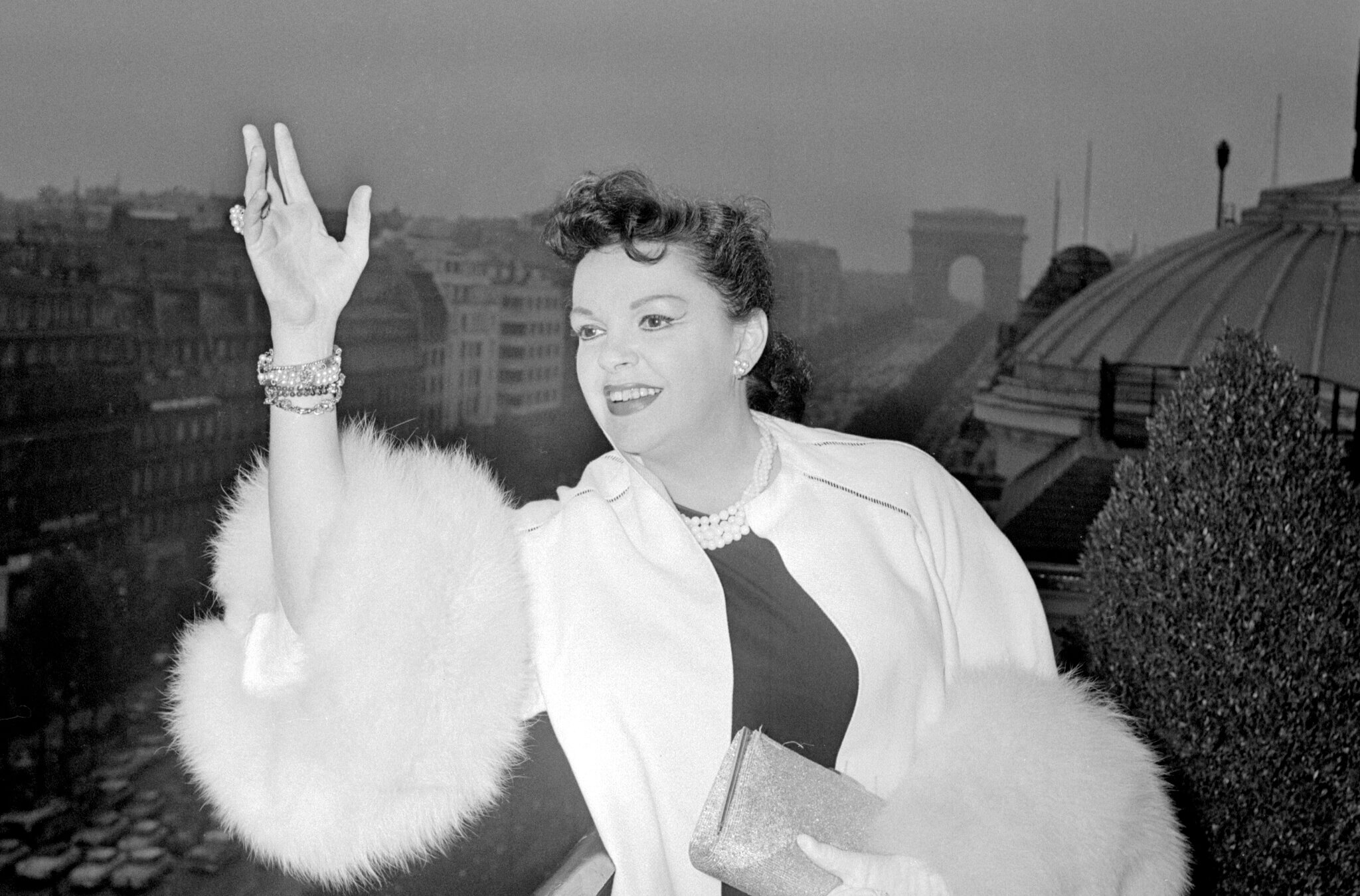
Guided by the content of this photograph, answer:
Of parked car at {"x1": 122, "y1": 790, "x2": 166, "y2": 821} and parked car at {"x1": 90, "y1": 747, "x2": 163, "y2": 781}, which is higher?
parked car at {"x1": 90, "y1": 747, "x2": 163, "y2": 781}

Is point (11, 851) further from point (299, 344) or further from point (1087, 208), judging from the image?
point (1087, 208)

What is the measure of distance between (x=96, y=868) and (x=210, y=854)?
270mm

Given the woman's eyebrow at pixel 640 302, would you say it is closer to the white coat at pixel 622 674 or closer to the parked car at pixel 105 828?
the white coat at pixel 622 674

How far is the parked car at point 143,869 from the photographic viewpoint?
3.10 meters

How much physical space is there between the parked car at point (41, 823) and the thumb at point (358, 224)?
2.27 m

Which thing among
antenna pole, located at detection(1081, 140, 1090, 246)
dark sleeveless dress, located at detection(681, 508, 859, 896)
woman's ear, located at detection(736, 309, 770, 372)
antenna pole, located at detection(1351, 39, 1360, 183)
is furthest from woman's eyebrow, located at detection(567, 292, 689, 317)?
antenna pole, located at detection(1351, 39, 1360, 183)

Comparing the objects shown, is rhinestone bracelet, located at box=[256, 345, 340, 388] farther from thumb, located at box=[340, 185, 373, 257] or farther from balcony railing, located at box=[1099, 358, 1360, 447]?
balcony railing, located at box=[1099, 358, 1360, 447]

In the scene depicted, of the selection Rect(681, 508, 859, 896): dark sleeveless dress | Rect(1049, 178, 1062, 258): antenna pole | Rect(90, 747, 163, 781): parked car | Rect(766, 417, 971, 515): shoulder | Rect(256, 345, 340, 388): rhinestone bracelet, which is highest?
Rect(1049, 178, 1062, 258): antenna pole

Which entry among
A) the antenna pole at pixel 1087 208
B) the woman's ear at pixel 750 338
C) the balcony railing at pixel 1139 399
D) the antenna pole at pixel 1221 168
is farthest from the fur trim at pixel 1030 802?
the antenna pole at pixel 1221 168

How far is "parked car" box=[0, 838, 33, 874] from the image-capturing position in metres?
2.92

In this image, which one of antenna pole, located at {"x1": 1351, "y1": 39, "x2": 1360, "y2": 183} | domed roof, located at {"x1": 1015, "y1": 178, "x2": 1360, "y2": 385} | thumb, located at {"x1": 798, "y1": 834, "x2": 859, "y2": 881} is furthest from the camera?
domed roof, located at {"x1": 1015, "y1": 178, "x2": 1360, "y2": 385}

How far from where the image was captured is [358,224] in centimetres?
126

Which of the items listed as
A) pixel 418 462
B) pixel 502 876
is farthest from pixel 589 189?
pixel 502 876

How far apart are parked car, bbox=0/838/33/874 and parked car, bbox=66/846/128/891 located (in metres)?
0.13
